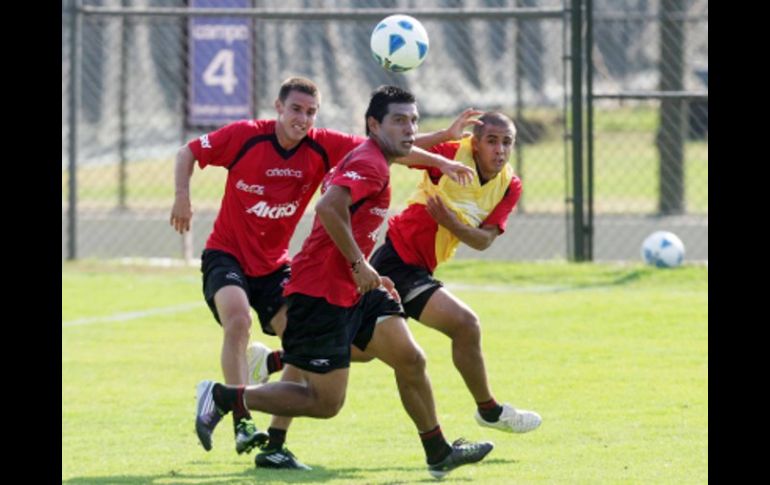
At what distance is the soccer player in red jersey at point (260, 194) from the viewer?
9.06 metres

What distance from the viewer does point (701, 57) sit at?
96.0ft

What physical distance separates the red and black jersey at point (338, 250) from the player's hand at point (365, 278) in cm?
28

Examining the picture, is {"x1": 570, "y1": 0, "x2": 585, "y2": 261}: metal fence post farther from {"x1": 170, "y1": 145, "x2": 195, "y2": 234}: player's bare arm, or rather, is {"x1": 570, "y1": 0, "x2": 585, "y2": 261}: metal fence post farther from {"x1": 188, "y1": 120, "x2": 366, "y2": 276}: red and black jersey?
{"x1": 170, "y1": 145, "x2": 195, "y2": 234}: player's bare arm

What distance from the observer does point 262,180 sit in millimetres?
9258

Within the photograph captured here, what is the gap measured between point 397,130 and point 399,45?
137 centimetres

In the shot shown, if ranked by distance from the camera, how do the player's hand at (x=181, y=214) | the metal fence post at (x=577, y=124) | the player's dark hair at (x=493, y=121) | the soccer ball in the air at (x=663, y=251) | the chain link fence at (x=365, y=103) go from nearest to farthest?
the player's hand at (x=181, y=214) → the player's dark hair at (x=493, y=121) → the soccer ball in the air at (x=663, y=251) → the metal fence post at (x=577, y=124) → the chain link fence at (x=365, y=103)

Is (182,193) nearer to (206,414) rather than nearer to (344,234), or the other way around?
(206,414)

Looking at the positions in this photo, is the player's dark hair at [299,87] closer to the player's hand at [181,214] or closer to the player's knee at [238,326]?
the player's hand at [181,214]

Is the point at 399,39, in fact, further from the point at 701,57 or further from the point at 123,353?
the point at 701,57

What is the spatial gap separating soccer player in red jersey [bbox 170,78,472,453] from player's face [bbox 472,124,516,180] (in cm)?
72

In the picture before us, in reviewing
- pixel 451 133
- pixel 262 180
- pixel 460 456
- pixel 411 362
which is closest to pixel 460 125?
pixel 451 133

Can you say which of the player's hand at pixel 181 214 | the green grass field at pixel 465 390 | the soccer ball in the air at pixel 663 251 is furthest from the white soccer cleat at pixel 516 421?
the soccer ball in the air at pixel 663 251
